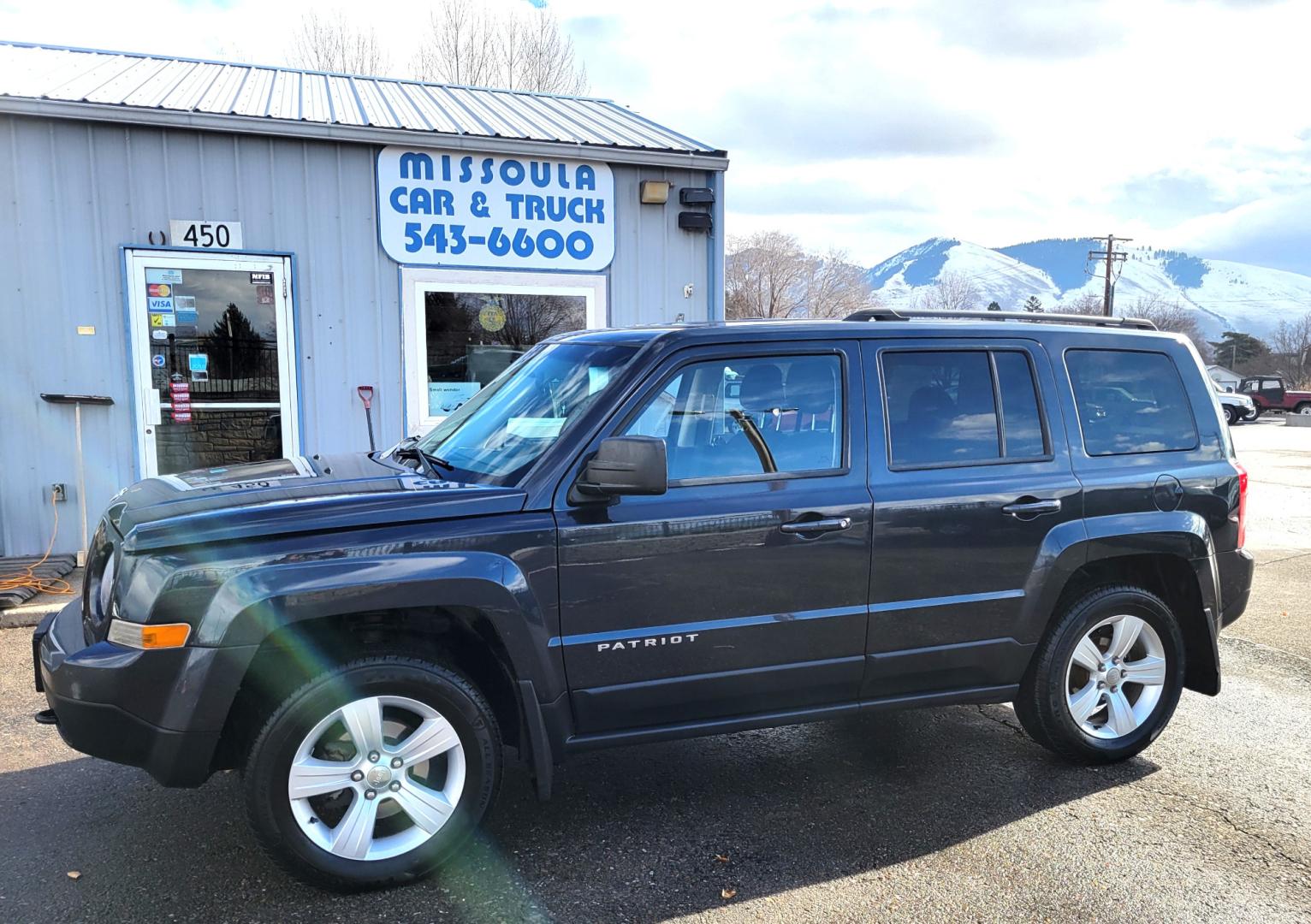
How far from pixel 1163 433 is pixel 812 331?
5.84 feet

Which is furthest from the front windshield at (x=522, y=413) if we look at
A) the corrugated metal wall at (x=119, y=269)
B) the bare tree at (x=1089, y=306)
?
the bare tree at (x=1089, y=306)

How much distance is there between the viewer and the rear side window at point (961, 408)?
3.72 m

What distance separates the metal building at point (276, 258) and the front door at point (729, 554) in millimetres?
5454

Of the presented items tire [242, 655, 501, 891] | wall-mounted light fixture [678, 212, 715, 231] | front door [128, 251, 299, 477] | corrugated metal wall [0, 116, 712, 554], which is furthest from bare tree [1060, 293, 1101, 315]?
tire [242, 655, 501, 891]

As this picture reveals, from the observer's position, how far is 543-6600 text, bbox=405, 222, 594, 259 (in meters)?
8.27

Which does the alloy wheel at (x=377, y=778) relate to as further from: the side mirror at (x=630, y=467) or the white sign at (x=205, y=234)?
the white sign at (x=205, y=234)

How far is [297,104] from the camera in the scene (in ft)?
27.9

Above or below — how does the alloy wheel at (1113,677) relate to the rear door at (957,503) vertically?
below

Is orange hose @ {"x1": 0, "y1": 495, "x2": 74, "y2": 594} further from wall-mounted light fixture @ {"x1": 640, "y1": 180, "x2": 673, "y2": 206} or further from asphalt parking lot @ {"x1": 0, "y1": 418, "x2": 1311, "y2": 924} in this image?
wall-mounted light fixture @ {"x1": 640, "y1": 180, "x2": 673, "y2": 206}

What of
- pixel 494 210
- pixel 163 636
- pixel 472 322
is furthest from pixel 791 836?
pixel 494 210

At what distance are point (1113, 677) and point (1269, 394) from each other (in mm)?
42590

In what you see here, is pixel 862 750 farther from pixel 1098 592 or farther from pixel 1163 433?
pixel 1163 433

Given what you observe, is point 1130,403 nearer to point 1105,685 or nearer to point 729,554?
point 1105,685

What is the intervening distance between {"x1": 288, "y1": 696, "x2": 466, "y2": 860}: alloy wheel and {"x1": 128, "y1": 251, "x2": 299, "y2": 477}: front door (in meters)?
5.53
